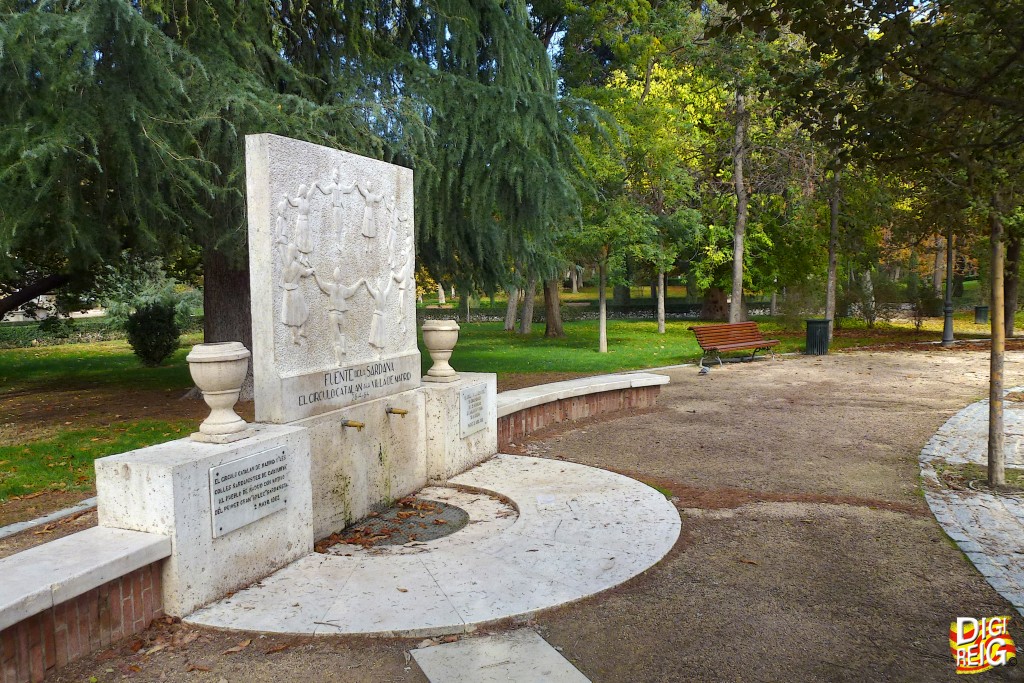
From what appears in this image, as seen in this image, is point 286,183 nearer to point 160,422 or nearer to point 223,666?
point 223,666

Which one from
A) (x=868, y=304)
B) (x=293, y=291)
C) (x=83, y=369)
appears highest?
(x=293, y=291)

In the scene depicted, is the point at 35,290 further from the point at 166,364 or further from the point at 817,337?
the point at 817,337

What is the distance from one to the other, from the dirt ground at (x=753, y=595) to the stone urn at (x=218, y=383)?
1.11m

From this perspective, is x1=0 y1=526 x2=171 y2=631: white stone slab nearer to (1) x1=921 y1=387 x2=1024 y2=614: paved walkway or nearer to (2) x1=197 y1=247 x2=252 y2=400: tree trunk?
(1) x1=921 y1=387 x2=1024 y2=614: paved walkway

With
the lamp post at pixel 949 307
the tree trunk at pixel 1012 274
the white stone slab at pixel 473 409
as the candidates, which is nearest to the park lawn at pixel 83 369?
the white stone slab at pixel 473 409

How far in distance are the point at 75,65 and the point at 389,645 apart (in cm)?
624

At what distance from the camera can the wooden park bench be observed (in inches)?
623

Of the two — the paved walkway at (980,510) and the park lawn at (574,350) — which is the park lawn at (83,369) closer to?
the park lawn at (574,350)

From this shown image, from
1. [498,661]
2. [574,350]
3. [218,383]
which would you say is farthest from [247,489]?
[574,350]

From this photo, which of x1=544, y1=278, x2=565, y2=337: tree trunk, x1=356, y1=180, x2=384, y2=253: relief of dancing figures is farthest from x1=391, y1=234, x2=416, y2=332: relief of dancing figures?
x1=544, y1=278, x2=565, y2=337: tree trunk

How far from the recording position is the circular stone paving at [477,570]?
3.96 m

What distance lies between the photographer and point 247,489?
173 inches

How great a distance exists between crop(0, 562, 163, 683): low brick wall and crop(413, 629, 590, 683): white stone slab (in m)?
1.47

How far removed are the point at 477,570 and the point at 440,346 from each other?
9.66ft
